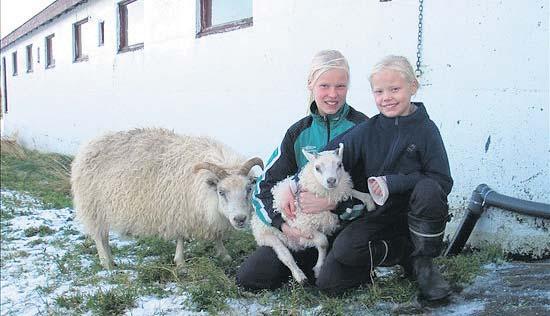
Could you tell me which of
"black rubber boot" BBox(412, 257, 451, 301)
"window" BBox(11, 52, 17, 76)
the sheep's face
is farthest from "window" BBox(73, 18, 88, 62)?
"black rubber boot" BBox(412, 257, 451, 301)

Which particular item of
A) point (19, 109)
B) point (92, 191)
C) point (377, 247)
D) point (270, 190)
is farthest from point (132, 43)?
point (19, 109)

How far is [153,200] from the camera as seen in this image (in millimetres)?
4629

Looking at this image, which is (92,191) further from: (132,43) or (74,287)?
(132,43)

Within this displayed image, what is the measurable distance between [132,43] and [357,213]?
795cm

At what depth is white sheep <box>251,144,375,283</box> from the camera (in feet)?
9.64

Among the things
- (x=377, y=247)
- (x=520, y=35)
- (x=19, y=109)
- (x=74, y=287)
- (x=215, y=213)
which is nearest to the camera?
(x=377, y=247)

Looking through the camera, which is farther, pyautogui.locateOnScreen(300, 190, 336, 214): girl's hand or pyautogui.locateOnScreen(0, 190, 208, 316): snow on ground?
pyautogui.locateOnScreen(0, 190, 208, 316): snow on ground

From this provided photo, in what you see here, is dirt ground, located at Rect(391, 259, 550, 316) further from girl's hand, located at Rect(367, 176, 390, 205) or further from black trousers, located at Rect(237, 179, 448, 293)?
girl's hand, located at Rect(367, 176, 390, 205)

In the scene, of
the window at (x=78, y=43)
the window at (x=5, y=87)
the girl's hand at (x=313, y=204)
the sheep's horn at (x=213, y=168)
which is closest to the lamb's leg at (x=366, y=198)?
the girl's hand at (x=313, y=204)

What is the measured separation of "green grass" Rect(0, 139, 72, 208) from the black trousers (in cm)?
490

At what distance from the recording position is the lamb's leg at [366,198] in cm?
305

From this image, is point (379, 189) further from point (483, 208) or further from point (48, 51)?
point (48, 51)

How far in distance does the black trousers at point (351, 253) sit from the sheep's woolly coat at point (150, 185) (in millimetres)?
1087

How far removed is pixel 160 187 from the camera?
4.64 meters
